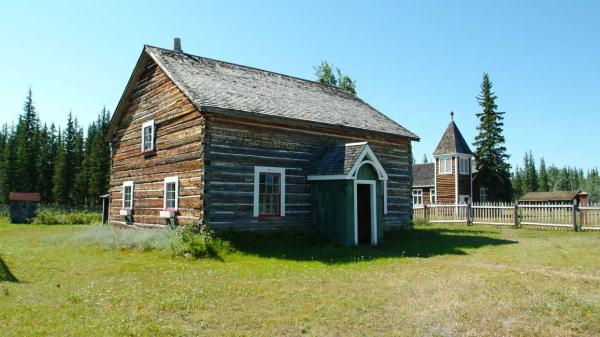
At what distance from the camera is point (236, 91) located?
1825 cm

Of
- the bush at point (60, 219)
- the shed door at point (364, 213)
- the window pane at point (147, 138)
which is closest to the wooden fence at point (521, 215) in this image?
the shed door at point (364, 213)

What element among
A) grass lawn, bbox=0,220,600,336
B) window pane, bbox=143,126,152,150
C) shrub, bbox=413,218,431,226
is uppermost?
window pane, bbox=143,126,152,150

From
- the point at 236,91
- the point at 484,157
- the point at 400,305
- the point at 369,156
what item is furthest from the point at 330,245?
the point at 484,157

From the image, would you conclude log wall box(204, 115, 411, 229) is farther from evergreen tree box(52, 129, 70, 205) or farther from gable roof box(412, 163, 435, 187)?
evergreen tree box(52, 129, 70, 205)

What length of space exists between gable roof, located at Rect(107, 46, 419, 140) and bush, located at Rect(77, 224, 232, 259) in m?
4.14

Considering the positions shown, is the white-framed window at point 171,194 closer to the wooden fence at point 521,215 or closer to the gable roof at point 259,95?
the gable roof at point 259,95

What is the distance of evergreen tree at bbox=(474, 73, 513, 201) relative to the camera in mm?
49438

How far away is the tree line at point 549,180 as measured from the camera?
285ft

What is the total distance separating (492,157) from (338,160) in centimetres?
3744

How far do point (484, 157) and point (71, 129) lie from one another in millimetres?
63326

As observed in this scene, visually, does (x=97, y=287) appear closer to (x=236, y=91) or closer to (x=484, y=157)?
(x=236, y=91)

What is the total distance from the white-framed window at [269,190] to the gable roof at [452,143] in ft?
105

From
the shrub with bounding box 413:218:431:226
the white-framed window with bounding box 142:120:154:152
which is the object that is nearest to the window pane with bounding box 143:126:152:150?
the white-framed window with bounding box 142:120:154:152

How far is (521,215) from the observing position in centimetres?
2739
